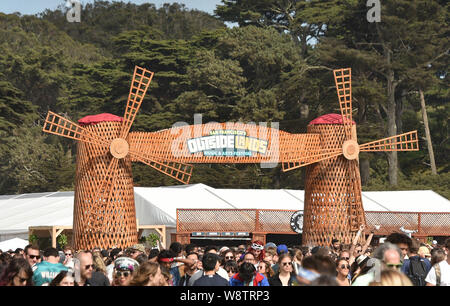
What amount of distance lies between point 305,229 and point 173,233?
15.0 ft

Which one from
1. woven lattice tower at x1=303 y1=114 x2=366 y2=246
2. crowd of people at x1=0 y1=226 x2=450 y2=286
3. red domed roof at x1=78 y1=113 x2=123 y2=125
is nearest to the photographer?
crowd of people at x1=0 y1=226 x2=450 y2=286

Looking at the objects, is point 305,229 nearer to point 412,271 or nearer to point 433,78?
point 412,271

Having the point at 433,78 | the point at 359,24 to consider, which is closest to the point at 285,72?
the point at 359,24

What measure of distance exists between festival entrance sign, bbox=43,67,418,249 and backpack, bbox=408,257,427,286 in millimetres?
14288

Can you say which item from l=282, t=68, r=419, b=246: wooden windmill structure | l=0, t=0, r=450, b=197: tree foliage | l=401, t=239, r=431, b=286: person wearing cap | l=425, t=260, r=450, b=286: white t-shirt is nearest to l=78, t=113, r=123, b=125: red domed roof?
l=282, t=68, r=419, b=246: wooden windmill structure

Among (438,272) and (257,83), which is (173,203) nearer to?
(438,272)

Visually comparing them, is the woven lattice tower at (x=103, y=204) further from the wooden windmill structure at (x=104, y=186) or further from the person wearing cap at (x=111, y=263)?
the person wearing cap at (x=111, y=263)

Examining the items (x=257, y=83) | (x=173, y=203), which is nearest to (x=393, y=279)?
(x=173, y=203)

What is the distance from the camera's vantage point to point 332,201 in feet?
85.1

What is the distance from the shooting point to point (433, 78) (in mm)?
49375

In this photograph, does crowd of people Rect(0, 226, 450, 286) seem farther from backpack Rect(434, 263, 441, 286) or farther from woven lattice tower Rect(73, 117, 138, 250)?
woven lattice tower Rect(73, 117, 138, 250)

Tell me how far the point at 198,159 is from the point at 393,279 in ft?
65.6

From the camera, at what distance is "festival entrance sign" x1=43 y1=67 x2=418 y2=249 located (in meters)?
24.6

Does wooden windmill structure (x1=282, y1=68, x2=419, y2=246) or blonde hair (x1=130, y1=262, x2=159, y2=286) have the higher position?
wooden windmill structure (x1=282, y1=68, x2=419, y2=246)
